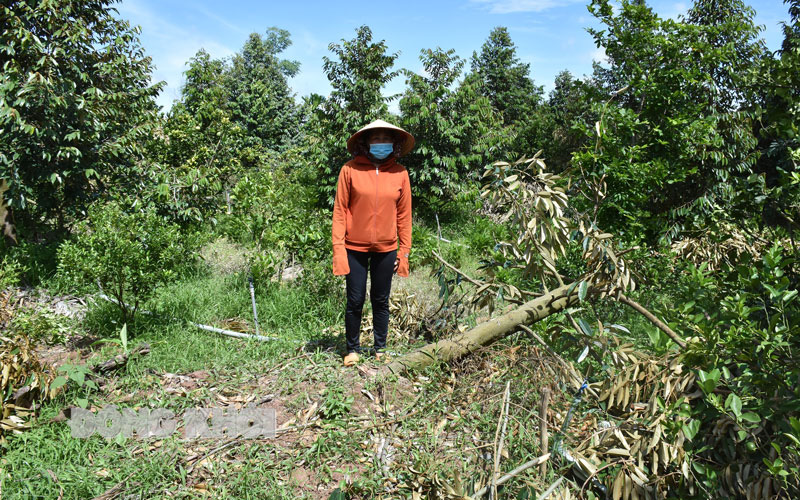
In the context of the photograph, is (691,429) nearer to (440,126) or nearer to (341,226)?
(341,226)

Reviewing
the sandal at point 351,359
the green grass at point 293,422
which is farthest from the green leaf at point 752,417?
the sandal at point 351,359

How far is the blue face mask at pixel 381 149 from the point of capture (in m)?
3.73

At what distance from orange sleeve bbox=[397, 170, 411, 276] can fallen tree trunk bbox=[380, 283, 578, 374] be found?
660 mm

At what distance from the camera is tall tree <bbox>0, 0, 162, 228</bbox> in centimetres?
550

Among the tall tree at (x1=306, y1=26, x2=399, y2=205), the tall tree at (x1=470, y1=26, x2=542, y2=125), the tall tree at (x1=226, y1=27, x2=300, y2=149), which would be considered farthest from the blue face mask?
the tall tree at (x1=470, y1=26, x2=542, y2=125)

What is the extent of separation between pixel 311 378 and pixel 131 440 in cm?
116

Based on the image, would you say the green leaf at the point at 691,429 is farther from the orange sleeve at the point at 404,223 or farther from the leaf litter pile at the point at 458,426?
the orange sleeve at the point at 404,223

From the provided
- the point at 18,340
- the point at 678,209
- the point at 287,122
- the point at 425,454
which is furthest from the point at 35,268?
the point at 287,122

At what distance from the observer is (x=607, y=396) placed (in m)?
2.82

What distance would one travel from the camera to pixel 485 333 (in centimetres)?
372

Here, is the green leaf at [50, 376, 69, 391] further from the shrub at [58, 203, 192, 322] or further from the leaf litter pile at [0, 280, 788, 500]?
the shrub at [58, 203, 192, 322]

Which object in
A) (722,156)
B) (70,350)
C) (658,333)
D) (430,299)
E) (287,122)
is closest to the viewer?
(658,333)

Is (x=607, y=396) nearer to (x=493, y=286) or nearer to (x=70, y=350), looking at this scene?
(x=493, y=286)

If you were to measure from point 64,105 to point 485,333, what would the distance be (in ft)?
17.1
